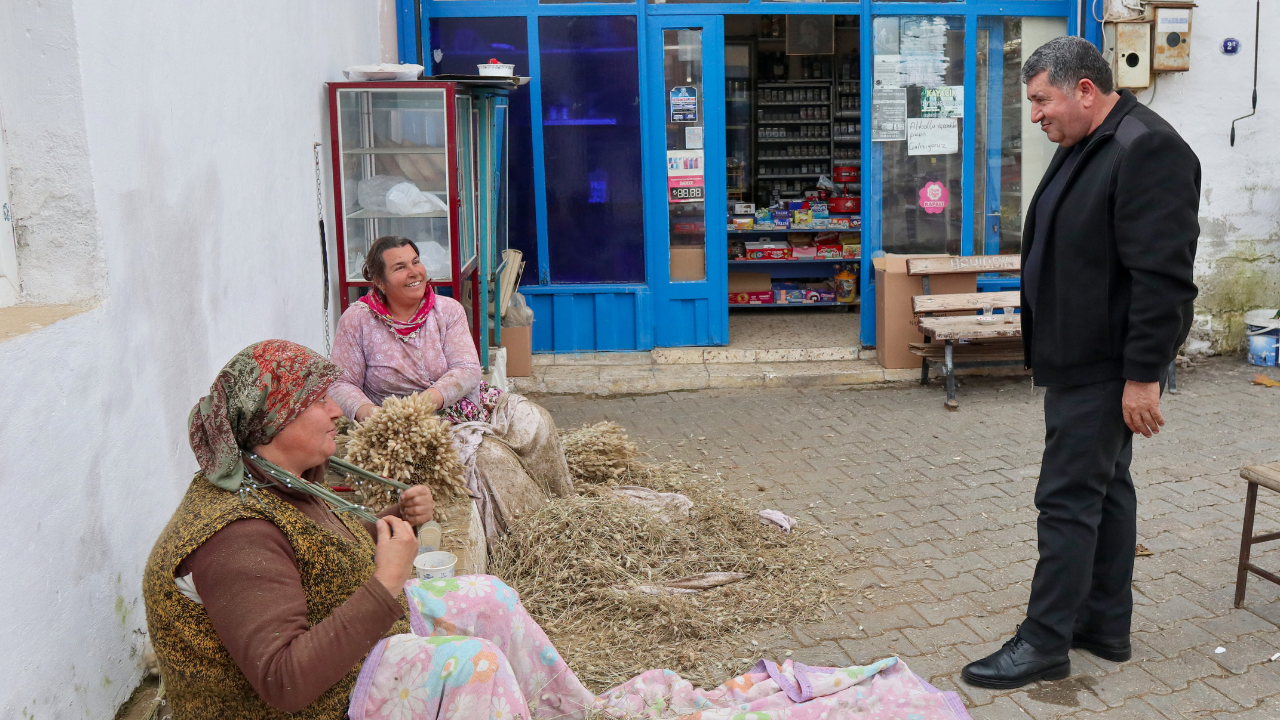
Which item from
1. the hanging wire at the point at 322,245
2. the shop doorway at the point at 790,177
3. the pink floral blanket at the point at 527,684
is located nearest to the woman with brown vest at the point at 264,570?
the pink floral blanket at the point at 527,684

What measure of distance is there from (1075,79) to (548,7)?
5.26 meters

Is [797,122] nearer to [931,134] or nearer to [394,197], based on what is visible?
[931,134]

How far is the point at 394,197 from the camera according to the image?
6.01m

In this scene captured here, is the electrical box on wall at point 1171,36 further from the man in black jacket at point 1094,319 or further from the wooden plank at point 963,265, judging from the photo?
the man in black jacket at point 1094,319

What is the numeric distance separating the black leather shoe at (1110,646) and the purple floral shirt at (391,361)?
265 cm

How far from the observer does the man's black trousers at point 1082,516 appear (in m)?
3.31

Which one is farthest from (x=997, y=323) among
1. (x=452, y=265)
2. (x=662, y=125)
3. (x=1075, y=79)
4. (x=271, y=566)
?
(x=271, y=566)

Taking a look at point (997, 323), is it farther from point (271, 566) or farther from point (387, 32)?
point (271, 566)

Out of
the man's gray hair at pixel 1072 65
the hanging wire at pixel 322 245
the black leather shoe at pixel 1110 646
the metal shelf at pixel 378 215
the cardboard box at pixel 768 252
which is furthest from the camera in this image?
the cardboard box at pixel 768 252

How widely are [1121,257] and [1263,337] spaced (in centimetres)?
563

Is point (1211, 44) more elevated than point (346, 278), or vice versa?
point (1211, 44)

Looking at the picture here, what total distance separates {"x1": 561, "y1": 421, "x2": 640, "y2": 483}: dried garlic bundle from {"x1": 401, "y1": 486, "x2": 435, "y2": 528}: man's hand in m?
2.38

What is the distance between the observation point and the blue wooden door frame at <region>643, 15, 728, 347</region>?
782 cm

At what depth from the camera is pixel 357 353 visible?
4559 mm
